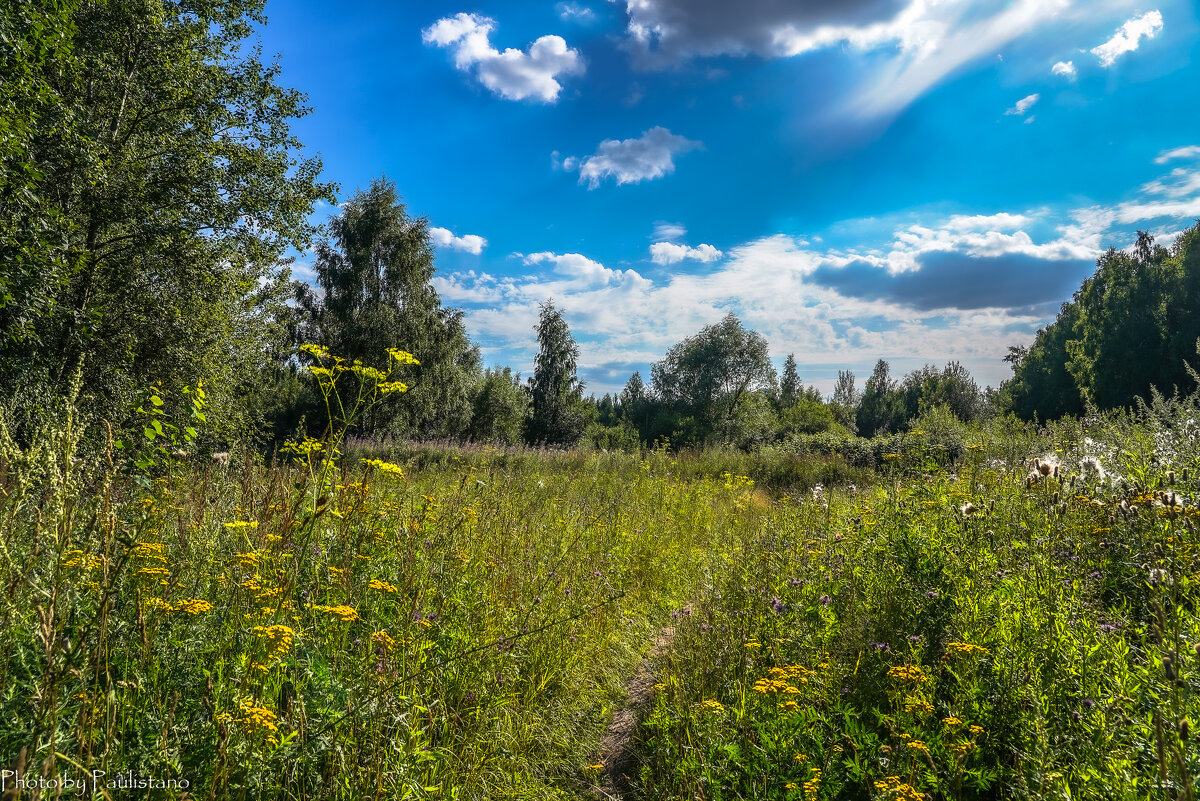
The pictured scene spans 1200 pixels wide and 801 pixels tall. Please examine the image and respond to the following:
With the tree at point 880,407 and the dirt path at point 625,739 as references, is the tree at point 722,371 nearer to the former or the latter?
the tree at point 880,407

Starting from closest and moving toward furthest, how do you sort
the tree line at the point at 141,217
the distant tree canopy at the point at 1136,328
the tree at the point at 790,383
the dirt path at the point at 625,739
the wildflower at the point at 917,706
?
the wildflower at the point at 917,706 → the dirt path at the point at 625,739 → the tree line at the point at 141,217 → the distant tree canopy at the point at 1136,328 → the tree at the point at 790,383

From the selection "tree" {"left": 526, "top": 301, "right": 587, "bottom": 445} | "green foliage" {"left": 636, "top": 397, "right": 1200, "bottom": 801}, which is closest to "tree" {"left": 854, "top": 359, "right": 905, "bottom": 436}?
"tree" {"left": 526, "top": 301, "right": 587, "bottom": 445}

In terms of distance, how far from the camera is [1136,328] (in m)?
29.9

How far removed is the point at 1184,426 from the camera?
5.93 meters

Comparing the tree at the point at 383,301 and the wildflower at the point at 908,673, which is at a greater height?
the tree at the point at 383,301

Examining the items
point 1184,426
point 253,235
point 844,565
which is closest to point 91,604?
point 844,565

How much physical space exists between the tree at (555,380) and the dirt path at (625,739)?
112ft

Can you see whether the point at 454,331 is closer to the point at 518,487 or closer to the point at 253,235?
the point at 253,235

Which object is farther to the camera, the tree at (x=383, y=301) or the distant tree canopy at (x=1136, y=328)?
the distant tree canopy at (x=1136, y=328)

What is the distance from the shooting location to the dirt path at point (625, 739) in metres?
2.58

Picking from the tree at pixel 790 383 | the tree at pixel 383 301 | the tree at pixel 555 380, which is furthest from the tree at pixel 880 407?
the tree at pixel 383 301

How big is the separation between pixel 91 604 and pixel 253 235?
11.9 meters

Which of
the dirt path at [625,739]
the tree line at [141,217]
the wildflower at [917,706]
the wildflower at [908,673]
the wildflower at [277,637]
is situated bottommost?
the dirt path at [625,739]

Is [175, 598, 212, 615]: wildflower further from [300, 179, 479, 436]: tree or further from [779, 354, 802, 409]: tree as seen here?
[779, 354, 802, 409]: tree
